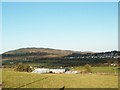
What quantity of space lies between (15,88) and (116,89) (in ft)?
30.5

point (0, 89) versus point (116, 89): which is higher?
point (0, 89)

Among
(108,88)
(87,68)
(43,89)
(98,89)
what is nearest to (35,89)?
(43,89)

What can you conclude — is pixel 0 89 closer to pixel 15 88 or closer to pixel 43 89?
pixel 15 88

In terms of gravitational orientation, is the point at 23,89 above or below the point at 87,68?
above

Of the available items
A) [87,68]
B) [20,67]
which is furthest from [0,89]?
[87,68]

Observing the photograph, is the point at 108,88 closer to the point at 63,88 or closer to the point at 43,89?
the point at 63,88

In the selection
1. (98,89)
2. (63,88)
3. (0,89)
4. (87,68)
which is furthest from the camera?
(87,68)

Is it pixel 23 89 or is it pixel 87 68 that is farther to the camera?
pixel 87 68

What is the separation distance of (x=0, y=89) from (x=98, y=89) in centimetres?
838

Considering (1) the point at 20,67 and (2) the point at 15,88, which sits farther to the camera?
(1) the point at 20,67

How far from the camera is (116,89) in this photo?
19.4m

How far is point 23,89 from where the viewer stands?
15.0 m

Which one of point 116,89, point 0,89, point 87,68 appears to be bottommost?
point 87,68

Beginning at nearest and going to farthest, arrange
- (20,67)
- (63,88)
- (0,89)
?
(0,89) → (63,88) → (20,67)
